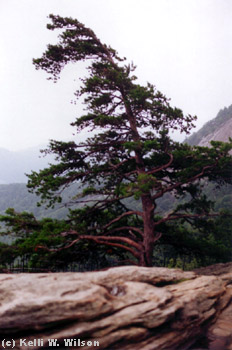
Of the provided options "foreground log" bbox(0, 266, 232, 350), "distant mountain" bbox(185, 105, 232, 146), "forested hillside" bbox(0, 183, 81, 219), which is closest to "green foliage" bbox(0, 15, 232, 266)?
"foreground log" bbox(0, 266, 232, 350)

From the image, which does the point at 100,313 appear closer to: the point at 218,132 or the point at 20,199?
the point at 218,132

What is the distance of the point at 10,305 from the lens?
12.4ft

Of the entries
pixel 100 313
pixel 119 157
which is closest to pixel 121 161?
pixel 119 157

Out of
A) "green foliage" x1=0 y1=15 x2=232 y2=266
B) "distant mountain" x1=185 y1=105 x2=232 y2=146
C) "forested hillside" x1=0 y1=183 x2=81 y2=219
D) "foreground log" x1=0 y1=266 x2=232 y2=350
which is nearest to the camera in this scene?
"foreground log" x1=0 y1=266 x2=232 y2=350

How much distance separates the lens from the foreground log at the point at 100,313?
12.3ft

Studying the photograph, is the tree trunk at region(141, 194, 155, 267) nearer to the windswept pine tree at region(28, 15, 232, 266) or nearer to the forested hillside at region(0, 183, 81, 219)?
the windswept pine tree at region(28, 15, 232, 266)

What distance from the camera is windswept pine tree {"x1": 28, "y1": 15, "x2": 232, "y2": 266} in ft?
28.6

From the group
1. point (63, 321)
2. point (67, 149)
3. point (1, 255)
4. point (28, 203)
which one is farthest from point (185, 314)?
point (28, 203)

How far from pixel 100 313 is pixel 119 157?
7.26m

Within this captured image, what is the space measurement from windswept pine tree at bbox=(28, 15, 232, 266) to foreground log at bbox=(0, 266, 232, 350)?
140 inches

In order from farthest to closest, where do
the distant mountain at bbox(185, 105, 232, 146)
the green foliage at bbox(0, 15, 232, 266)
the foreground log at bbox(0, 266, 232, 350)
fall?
the distant mountain at bbox(185, 105, 232, 146)
the green foliage at bbox(0, 15, 232, 266)
the foreground log at bbox(0, 266, 232, 350)

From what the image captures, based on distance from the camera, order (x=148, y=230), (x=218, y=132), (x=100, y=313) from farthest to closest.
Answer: (x=218, y=132) → (x=148, y=230) → (x=100, y=313)

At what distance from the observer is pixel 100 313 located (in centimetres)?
395

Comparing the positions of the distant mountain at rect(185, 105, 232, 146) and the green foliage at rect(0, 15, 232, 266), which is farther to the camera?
the distant mountain at rect(185, 105, 232, 146)
